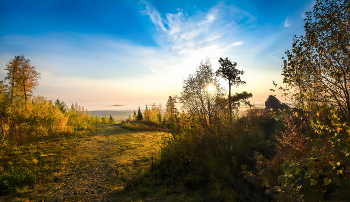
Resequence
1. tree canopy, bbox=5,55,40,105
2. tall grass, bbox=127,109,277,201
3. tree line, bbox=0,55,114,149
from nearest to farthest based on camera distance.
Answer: tall grass, bbox=127,109,277,201, tree line, bbox=0,55,114,149, tree canopy, bbox=5,55,40,105

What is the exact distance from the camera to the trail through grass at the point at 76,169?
12.3 feet

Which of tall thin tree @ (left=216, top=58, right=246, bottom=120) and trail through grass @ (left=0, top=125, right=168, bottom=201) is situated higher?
tall thin tree @ (left=216, top=58, right=246, bottom=120)

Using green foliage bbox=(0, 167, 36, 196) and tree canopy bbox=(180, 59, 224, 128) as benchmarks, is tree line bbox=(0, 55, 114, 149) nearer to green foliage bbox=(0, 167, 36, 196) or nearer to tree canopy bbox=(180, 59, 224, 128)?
green foliage bbox=(0, 167, 36, 196)

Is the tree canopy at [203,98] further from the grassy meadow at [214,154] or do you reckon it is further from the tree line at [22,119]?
the tree line at [22,119]

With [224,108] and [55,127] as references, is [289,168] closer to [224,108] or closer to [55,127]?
[224,108]

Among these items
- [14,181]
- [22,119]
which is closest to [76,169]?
[14,181]

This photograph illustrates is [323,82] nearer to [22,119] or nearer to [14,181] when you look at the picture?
[14,181]

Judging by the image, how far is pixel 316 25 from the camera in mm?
2801

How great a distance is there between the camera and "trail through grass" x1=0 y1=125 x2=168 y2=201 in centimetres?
375

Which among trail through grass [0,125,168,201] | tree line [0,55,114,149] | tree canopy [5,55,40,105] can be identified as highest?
tree canopy [5,55,40,105]

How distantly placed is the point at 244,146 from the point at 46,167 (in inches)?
250

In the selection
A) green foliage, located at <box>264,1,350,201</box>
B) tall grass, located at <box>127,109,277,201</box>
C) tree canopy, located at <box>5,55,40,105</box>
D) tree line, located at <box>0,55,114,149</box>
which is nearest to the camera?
green foliage, located at <box>264,1,350,201</box>

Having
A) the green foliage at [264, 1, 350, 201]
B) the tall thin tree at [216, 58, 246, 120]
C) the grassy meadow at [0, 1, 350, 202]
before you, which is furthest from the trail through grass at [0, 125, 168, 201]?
the tall thin tree at [216, 58, 246, 120]

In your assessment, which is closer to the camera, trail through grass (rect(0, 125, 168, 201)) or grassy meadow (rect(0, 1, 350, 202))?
grassy meadow (rect(0, 1, 350, 202))
